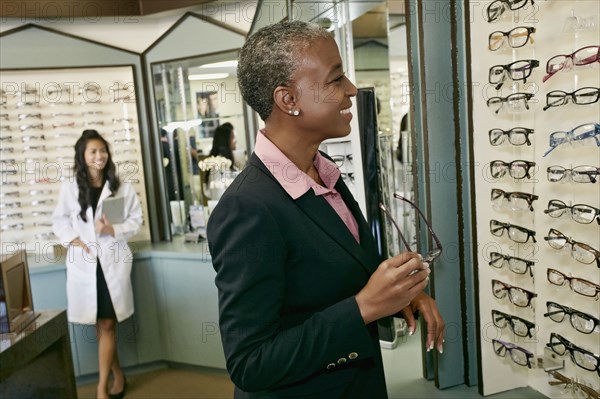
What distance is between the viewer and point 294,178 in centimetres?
123

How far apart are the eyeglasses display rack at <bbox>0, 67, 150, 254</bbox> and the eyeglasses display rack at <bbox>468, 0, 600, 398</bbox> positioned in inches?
107

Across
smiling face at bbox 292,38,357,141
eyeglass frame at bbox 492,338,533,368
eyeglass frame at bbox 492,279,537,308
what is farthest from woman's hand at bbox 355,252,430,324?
eyeglass frame at bbox 492,338,533,368

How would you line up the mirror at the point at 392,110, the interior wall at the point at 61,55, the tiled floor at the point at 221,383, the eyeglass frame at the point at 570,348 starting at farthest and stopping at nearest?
the interior wall at the point at 61,55, the mirror at the point at 392,110, the tiled floor at the point at 221,383, the eyeglass frame at the point at 570,348

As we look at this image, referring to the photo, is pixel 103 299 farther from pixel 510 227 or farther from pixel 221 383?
pixel 510 227

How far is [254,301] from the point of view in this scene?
3.58 feet

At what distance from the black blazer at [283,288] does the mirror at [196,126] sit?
2.69 m

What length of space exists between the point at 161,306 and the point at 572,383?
276 cm

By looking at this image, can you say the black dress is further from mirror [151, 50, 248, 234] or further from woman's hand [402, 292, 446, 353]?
woman's hand [402, 292, 446, 353]

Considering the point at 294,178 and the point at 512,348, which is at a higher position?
the point at 294,178

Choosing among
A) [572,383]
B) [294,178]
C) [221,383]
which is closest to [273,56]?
[294,178]

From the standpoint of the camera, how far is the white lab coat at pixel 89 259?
3531 millimetres

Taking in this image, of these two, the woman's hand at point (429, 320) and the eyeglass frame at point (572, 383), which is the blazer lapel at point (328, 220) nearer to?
the woman's hand at point (429, 320)

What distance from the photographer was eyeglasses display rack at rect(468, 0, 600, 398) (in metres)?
2.00

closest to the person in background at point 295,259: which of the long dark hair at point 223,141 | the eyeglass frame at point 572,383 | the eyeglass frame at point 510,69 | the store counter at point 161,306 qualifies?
the eyeglass frame at point 572,383
